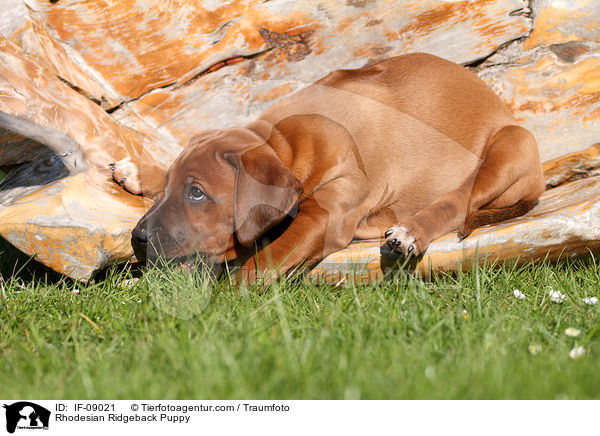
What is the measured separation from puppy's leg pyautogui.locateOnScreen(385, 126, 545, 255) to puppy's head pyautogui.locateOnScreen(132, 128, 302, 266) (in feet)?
2.95

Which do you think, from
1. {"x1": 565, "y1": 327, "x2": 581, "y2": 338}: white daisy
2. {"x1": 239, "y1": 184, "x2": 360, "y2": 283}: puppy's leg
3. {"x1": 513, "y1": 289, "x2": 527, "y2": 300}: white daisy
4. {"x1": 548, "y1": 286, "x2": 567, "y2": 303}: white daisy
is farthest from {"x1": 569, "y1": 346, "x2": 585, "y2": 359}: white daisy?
{"x1": 239, "y1": 184, "x2": 360, "y2": 283}: puppy's leg

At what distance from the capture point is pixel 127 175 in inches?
144

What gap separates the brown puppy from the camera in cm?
304

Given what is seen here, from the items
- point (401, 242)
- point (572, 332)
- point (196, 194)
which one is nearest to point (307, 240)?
point (401, 242)

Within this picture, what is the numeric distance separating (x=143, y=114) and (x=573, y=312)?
350 cm

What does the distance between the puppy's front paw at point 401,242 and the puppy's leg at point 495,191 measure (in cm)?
18

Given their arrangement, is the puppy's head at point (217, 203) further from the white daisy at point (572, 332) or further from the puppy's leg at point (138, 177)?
the white daisy at point (572, 332)

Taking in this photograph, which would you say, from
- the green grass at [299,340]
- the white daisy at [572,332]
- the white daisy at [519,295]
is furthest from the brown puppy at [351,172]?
the white daisy at [572,332]

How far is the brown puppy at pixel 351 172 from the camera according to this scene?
3.04 meters

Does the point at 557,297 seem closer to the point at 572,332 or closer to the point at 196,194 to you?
the point at 572,332
